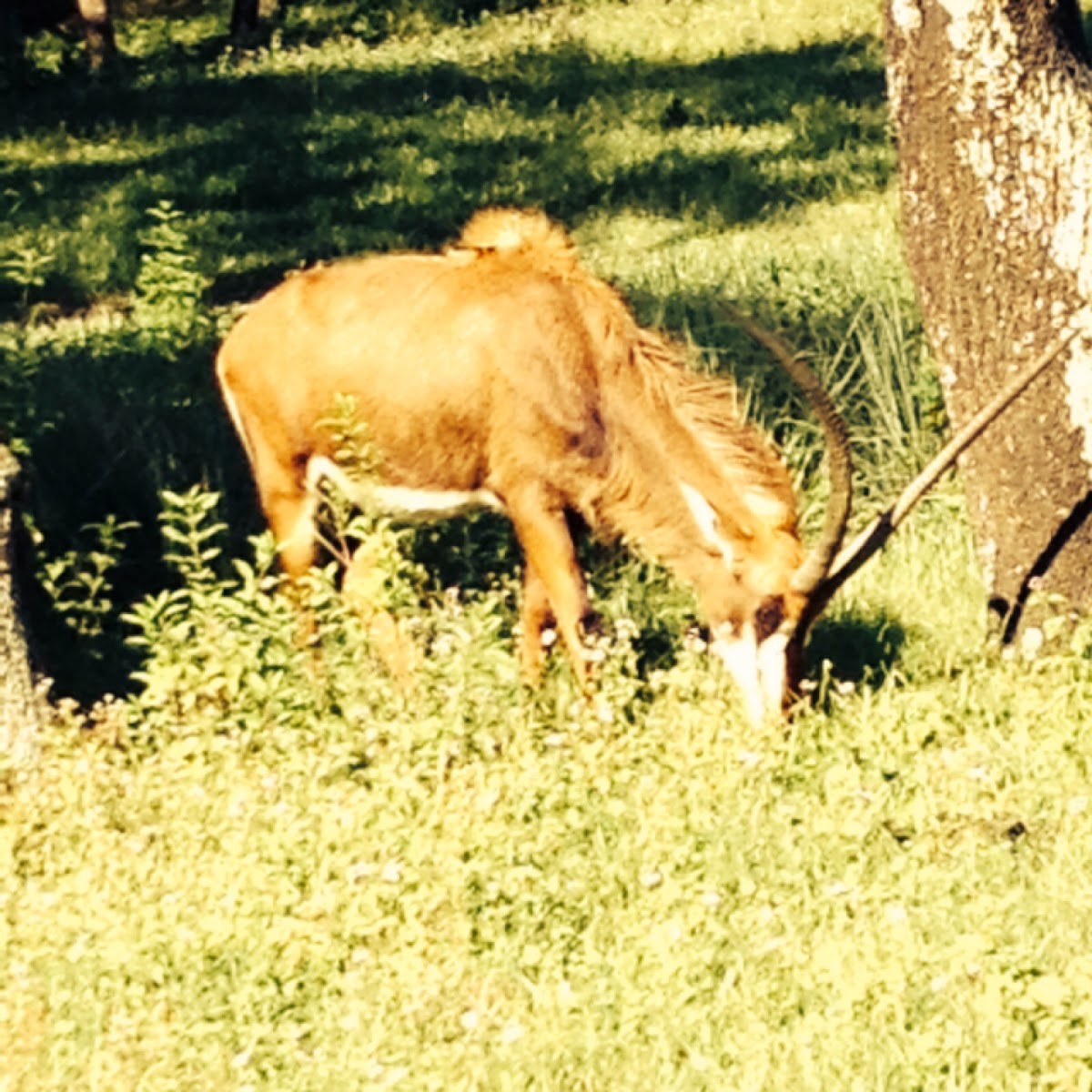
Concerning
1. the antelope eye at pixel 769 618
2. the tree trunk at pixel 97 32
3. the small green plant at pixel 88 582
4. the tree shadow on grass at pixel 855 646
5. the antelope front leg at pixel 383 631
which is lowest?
the tree trunk at pixel 97 32

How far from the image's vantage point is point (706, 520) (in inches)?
332

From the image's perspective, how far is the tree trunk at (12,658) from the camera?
25.7 ft

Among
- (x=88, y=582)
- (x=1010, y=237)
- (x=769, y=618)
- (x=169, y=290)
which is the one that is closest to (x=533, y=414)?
(x=769, y=618)

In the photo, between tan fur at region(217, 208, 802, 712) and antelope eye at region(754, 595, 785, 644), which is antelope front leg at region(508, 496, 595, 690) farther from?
antelope eye at region(754, 595, 785, 644)

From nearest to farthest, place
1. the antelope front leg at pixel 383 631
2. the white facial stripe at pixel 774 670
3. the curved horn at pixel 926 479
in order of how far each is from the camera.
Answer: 1. the curved horn at pixel 926 479
2. the white facial stripe at pixel 774 670
3. the antelope front leg at pixel 383 631

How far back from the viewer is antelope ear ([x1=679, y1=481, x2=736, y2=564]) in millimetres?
8352

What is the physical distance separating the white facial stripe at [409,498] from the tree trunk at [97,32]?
1694 centimetres

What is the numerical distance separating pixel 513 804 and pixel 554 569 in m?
1.78

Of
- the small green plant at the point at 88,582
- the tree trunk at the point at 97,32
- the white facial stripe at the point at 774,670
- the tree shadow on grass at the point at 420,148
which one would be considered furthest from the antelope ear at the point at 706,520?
the tree trunk at the point at 97,32

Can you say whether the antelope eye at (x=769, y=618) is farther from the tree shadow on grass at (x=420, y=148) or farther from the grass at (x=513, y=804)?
the tree shadow on grass at (x=420, y=148)

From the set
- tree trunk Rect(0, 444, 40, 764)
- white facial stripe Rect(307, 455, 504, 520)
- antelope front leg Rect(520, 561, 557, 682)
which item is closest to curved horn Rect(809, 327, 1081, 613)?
antelope front leg Rect(520, 561, 557, 682)

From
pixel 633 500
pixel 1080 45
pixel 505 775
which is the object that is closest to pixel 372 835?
pixel 505 775

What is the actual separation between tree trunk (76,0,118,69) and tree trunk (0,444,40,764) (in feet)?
59.0

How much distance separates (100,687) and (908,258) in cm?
333
